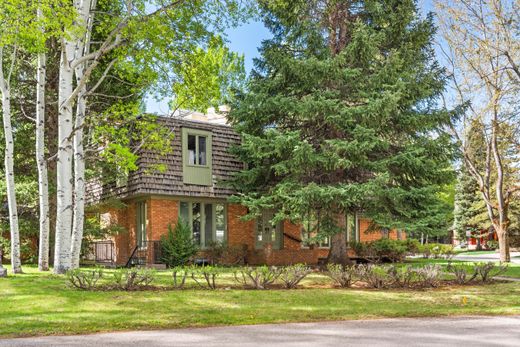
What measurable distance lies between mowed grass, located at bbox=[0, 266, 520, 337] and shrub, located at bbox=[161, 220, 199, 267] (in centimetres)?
734

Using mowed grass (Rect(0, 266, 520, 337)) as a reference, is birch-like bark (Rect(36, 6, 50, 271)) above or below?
above

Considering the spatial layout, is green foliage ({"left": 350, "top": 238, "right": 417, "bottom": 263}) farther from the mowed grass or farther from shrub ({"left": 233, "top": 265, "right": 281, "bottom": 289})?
shrub ({"left": 233, "top": 265, "right": 281, "bottom": 289})

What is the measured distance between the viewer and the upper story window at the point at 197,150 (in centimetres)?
2262

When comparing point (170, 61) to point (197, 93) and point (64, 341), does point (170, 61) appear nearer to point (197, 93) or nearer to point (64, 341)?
point (197, 93)

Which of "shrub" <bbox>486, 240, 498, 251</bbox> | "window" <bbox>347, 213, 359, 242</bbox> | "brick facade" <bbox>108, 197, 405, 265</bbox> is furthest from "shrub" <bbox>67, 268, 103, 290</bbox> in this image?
"shrub" <bbox>486, 240, 498, 251</bbox>

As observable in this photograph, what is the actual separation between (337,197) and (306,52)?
5290mm

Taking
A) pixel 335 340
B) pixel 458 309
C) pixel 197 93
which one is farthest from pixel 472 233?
pixel 335 340

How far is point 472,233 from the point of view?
50.9m

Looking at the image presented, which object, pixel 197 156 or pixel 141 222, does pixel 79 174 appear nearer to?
pixel 197 156

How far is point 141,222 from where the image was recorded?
23.2m

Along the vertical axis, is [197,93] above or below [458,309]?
above

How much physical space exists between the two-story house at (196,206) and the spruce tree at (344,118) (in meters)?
2.46

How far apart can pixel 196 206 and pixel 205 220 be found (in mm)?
728

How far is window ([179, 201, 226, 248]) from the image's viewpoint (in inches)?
901
